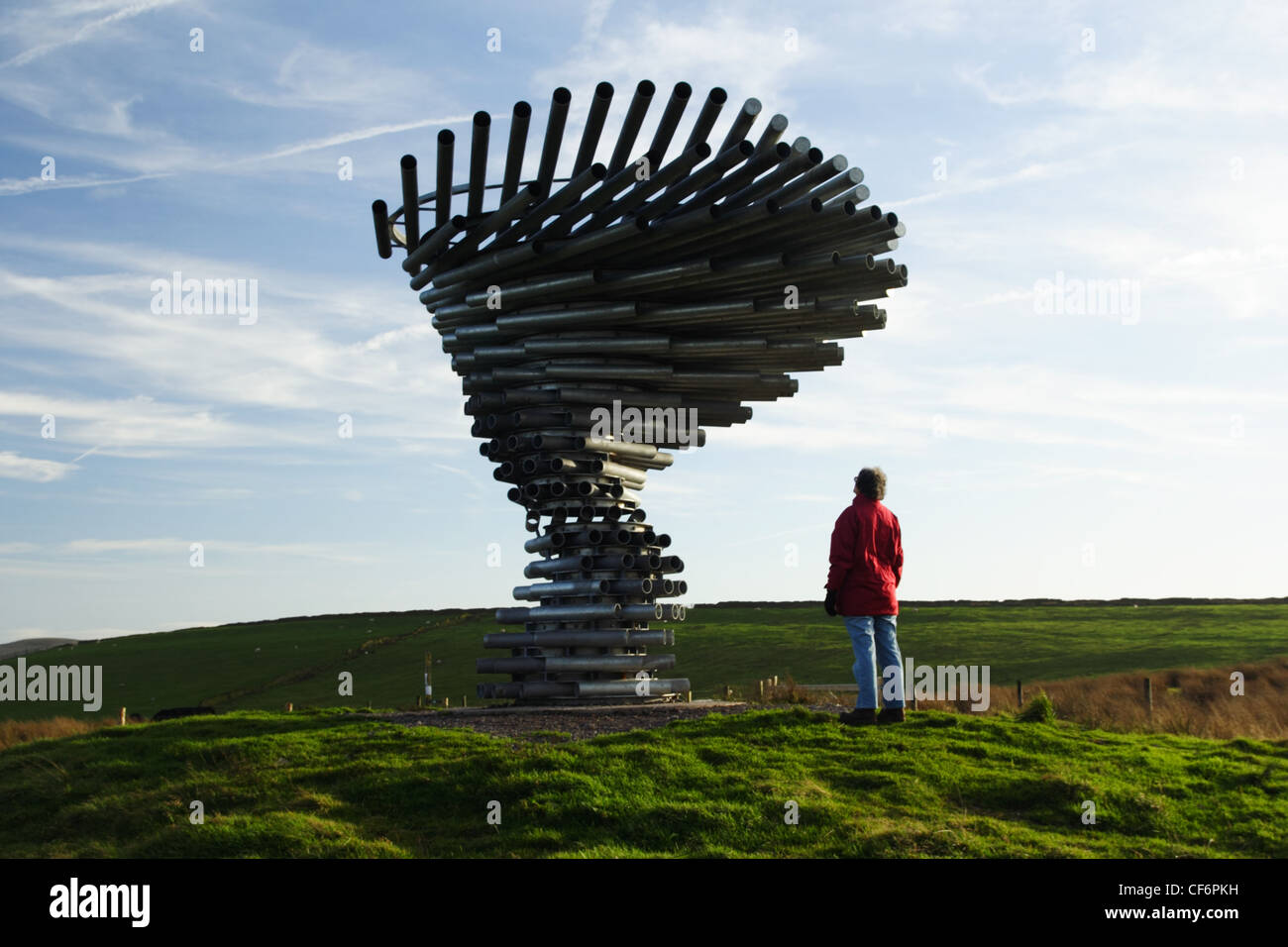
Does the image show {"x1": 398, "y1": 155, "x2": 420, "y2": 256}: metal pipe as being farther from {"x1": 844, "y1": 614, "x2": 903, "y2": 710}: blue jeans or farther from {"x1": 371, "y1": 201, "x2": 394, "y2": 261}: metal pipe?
{"x1": 844, "y1": 614, "x2": 903, "y2": 710}: blue jeans

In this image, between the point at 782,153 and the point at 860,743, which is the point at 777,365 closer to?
the point at 782,153

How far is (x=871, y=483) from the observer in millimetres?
13516

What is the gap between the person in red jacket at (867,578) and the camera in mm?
13062

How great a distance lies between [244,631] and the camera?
8469cm

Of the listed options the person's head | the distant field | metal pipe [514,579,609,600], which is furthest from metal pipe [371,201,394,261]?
the distant field

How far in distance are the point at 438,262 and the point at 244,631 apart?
233 ft

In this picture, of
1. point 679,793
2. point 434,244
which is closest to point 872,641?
point 679,793

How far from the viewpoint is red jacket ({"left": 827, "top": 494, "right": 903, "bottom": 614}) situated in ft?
42.8

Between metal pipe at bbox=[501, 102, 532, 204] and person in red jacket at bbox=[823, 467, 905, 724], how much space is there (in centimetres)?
779

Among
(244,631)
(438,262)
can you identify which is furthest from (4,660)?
(438,262)

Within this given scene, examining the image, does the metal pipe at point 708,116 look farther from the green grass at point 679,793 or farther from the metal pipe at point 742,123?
the green grass at point 679,793

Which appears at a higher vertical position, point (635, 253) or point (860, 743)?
Answer: point (635, 253)

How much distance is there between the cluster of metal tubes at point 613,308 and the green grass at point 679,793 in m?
4.41
